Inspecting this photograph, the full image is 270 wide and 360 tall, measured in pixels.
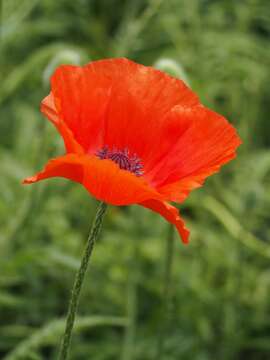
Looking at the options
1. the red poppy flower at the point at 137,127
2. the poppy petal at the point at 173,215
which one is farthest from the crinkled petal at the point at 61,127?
the poppy petal at the point at 173,215

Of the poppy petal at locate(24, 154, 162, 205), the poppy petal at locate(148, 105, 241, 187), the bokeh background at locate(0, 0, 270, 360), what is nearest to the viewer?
the poppy petal at locate(24, 154, 162, 205)

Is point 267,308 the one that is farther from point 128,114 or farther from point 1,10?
point 128,114

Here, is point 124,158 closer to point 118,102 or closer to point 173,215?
point 118,102

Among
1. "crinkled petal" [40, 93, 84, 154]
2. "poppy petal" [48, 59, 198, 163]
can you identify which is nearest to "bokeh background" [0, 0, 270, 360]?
"poppy petal" [48, 59, 198, 163]

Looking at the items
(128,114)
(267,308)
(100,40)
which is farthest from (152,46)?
(128,114)

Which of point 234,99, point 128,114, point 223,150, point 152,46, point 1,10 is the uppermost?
point 152,46

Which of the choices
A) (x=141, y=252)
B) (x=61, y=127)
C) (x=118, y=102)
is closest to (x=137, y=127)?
(x=118, y=102)

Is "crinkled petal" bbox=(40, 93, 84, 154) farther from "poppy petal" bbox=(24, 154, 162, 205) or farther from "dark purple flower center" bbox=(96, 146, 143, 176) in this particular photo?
"dark purple flower center" bbox=(96, 146, 143, 176)
